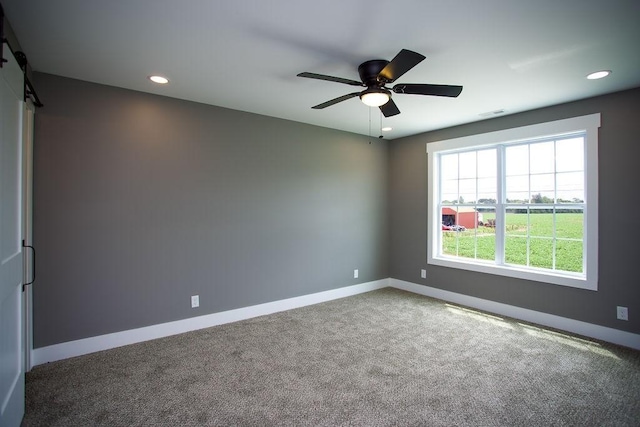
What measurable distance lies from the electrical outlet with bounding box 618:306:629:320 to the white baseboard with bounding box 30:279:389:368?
3.13m

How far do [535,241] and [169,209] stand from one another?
4353mm

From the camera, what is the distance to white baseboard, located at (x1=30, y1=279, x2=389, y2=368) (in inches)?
112

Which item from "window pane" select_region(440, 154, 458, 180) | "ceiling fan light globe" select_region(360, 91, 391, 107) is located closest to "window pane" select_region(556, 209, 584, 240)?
"window pane" select_region(440, 154, 458, 180)

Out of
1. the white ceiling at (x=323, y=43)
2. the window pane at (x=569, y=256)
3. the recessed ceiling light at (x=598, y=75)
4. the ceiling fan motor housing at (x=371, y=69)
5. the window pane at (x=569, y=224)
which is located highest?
the white ceiling at (x=323, y=43)

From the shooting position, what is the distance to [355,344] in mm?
3197

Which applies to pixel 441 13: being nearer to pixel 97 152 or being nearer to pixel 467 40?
pixel 467 40

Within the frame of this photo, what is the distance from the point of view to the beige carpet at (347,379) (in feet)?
6.92

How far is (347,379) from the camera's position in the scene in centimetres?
254

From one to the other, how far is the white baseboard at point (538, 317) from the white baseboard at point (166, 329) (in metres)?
1.37

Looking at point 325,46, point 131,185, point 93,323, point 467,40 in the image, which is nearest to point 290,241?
point 131,185

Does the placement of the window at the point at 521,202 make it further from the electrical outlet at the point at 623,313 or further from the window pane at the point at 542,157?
the electrical outlet at the point at 623,313

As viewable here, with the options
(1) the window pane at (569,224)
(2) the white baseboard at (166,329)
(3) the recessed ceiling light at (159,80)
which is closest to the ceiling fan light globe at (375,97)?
(3) the recessed ceiling light at (159,80)

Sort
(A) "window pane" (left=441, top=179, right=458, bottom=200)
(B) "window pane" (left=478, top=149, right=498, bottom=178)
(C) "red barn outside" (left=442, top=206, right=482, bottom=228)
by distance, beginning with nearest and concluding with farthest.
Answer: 1. (B) "window pane" (left=478, top=149, right=498, bottom=178)
2. (C) "red barn outside" (left=442, top=206, right=482, bottom=228)
3. (A) "window pane" (left=441, top=179, right=458, bottom=200)

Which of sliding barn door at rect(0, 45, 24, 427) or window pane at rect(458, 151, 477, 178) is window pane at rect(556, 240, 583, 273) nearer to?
window pane at rect(458, 151, 477, 178)
